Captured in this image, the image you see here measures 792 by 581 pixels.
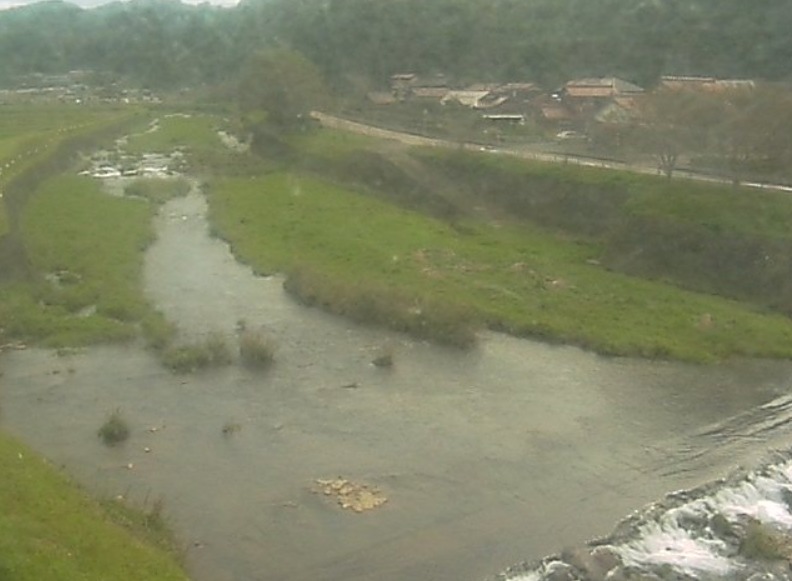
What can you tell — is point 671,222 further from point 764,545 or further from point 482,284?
point 764,545

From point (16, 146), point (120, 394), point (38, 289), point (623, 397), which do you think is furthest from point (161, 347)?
point (16, 146)

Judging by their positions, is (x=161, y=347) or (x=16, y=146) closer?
(x=161, y=347)

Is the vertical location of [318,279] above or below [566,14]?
below

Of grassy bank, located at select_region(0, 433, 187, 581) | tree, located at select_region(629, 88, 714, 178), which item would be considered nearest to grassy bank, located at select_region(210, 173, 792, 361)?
tree, located at select_region(629, 88, 714, 178)

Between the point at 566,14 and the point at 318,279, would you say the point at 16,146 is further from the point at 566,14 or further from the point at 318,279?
the point at 566,14

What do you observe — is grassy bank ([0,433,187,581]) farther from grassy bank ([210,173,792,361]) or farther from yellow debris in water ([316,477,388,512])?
grassy bank ([210,173,792,361])

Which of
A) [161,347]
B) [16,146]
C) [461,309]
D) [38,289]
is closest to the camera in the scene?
[161,347]
